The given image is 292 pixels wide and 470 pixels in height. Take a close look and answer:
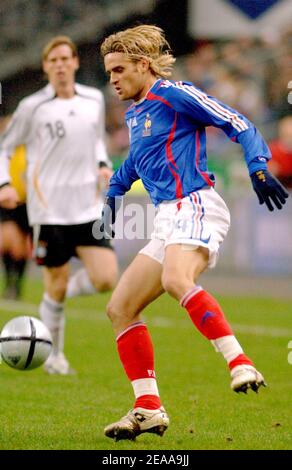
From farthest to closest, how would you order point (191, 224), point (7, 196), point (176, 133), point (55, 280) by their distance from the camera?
point (55, 280)
point (7, 196)
point (176, 133)
point (191, 224)

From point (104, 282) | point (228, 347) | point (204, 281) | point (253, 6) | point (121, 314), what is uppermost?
point (253, 6)

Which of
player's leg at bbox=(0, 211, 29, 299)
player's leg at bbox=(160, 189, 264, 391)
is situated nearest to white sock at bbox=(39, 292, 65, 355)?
player's leg at bbox=(160, 189, 264, 391)

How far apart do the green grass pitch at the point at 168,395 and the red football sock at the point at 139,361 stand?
23cm

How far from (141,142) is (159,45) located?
51 cm

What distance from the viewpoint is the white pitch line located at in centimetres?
1135

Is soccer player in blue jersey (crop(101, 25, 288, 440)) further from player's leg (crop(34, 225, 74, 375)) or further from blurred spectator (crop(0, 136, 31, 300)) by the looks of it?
blurred spectator (crop(0, 136, 31, 300))

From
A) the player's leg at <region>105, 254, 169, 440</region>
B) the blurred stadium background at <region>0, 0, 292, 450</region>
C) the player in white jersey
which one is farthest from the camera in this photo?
the player in white jersey

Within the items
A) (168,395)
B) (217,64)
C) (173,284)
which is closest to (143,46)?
(173,284)

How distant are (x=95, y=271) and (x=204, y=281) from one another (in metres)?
8.97

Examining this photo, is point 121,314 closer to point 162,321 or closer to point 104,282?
point 104,282

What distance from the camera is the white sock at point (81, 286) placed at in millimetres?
8656

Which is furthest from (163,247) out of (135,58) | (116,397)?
(116,397)

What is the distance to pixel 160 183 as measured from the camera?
228 inches

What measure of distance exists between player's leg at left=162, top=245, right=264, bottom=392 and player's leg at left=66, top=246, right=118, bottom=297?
291 cm
